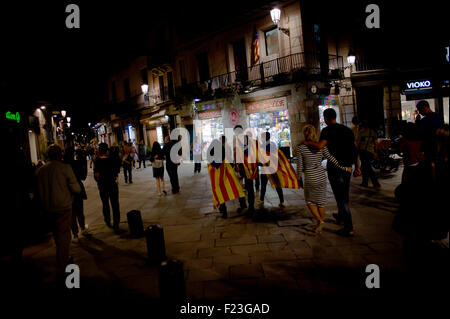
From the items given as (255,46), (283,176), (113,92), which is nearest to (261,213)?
(283,176)

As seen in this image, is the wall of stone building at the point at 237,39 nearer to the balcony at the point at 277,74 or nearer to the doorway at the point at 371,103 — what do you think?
the balcony at the point at 277,74

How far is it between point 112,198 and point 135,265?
2270 millimetres

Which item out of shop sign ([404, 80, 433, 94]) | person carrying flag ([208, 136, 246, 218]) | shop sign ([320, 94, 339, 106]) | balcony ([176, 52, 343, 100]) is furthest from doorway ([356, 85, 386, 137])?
person carrying flag ([208, 136, 246, 218])

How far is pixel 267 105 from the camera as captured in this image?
1711cm

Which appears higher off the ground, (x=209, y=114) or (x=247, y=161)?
(x=209, y=114)

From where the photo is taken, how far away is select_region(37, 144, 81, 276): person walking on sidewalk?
4.03m

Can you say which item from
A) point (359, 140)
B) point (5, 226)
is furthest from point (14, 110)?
point (359, 140)

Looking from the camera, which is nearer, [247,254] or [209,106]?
[247,254]

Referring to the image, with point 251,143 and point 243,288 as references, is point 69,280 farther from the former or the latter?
point 251,143

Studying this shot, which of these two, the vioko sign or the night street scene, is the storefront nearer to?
the night street scene

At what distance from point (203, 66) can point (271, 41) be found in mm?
5988

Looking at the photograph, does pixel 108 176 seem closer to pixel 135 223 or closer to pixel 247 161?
pixel 135 223

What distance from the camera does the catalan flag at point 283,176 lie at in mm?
6469
